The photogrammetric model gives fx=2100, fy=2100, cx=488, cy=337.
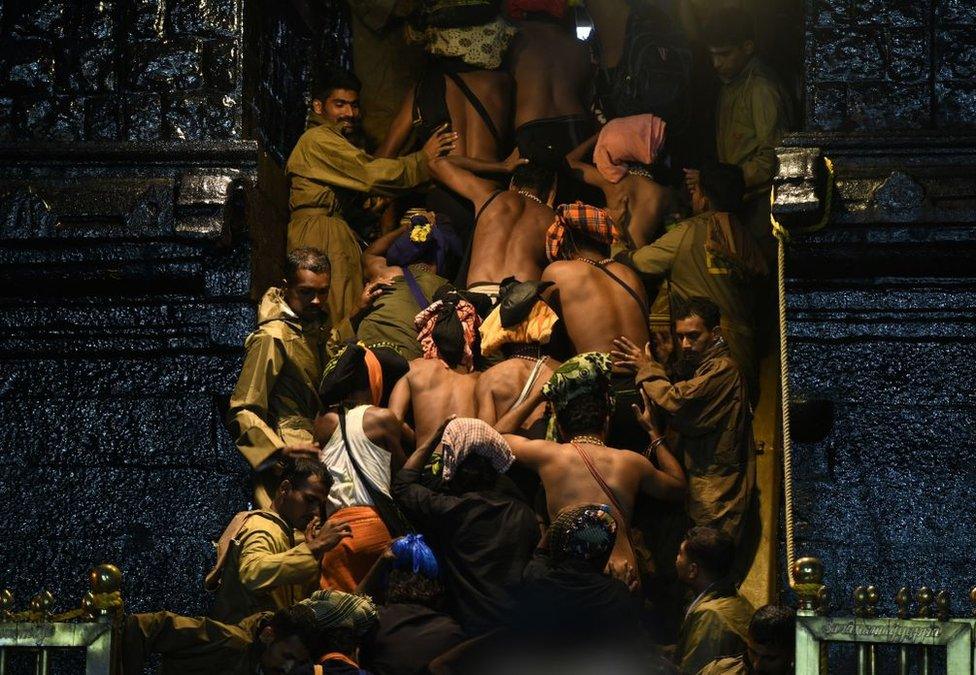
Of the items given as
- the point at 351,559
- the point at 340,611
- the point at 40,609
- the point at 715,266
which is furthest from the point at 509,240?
the point at 40,609

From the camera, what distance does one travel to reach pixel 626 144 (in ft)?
38.9

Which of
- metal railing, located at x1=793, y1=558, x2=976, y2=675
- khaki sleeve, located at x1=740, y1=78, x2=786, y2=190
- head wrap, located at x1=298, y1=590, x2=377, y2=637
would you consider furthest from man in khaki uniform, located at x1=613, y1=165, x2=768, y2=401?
metal railing, located at x1=793, y1=558, x2=976, y2=675

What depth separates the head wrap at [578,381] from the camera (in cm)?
979

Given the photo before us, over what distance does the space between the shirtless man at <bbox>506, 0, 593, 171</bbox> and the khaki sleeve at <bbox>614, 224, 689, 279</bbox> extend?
879mm

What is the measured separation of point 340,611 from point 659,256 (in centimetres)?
356

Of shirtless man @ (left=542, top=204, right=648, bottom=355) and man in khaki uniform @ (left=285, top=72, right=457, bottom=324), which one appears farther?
man in khaki uniform @ (left=285, top=72, right=457, bottom=324)

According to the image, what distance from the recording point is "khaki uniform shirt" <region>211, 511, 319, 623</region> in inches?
344

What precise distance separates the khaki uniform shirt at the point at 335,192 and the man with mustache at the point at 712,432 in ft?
6.22

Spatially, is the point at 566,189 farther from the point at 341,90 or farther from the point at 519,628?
the point at 519,628

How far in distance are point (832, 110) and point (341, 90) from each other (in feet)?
9.68

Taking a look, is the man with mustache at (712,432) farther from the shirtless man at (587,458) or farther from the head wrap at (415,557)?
the head wrap at (415,557)

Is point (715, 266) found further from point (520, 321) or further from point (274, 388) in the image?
point (274, 388)

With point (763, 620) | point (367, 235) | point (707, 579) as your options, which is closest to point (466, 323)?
point (367, 235)

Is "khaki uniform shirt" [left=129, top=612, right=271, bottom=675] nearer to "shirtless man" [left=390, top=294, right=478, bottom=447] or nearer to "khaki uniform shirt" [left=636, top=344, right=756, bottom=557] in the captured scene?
"shirtless man" [left=390, top=294, right=478, bottom=447]
